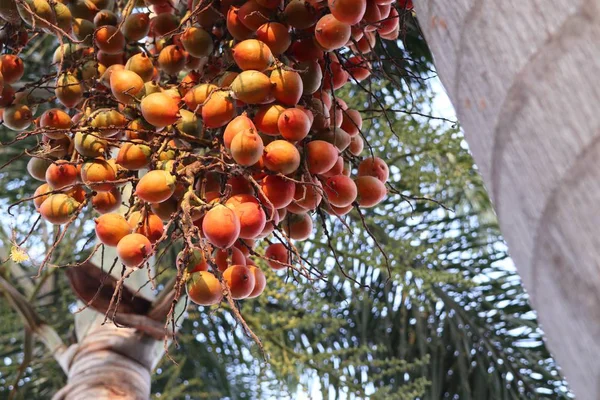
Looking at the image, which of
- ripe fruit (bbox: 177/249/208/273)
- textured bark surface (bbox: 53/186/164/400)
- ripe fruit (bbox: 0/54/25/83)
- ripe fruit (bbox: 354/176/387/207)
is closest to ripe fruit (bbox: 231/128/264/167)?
Result: ripe fruit (bbox: 177/249/208/273)

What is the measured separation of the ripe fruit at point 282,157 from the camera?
842 mm

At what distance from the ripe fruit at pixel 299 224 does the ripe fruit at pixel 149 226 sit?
190 millimetres

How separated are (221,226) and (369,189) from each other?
0.29m

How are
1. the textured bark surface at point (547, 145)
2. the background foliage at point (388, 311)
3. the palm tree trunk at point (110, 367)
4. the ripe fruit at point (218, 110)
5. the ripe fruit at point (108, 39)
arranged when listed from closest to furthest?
the textured bark surface at point (547, 145)
the ripe fruit at point (218, 110)
the ripe fruit at point (108, 39)
the palm tree trunk at point (110, 367)
the background foliage at point (388, 311)

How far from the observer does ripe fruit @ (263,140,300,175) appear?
0.84 m

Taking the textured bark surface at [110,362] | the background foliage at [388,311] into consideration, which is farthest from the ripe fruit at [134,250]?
the background foliage at [388,311]

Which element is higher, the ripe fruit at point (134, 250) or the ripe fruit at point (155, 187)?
the ripe fruit at point (155, 187)

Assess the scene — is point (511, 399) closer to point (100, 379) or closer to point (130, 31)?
point (100, 379)

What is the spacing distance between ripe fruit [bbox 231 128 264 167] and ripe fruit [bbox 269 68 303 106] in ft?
0.27

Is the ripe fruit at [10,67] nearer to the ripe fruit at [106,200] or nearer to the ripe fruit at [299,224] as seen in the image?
the ripe fruit at [106,200]

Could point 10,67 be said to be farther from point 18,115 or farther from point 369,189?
point 369,189

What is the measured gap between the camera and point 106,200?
3.27ft

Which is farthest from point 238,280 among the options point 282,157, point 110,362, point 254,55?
point 110,362

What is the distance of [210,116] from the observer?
0.89 meters
